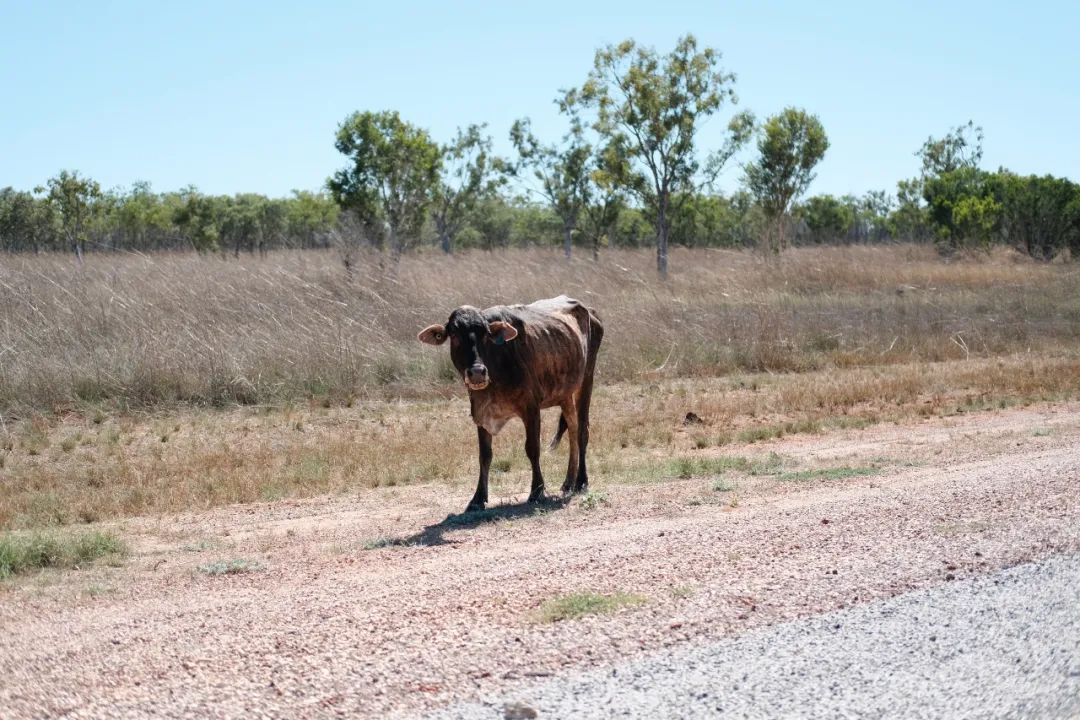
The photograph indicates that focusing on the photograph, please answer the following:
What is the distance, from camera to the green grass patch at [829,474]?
35.9ft

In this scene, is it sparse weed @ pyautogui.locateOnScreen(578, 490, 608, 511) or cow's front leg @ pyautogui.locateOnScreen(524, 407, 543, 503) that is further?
cow's front leg @ pyautogui.locateOnScreen(524, 407, 543, 503)

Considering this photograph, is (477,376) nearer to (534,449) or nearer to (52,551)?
(534,449)

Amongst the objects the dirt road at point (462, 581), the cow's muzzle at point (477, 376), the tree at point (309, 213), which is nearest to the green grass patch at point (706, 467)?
the dirt road at point (462, 581)

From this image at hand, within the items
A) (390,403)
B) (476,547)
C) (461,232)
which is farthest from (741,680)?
(461,232)

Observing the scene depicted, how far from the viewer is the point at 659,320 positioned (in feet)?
76.6

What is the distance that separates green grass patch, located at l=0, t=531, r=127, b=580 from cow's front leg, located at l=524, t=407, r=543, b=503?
3.48 m

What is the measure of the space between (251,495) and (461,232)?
55725 millimetres

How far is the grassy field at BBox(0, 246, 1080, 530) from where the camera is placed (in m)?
13.0

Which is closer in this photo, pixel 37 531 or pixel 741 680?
pixel 741 680

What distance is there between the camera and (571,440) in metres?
11.2

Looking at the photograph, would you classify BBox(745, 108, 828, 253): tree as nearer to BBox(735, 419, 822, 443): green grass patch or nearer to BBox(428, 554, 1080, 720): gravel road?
BBox(735, 419, 822, 443): green grass patch

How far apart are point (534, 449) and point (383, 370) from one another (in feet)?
29.6

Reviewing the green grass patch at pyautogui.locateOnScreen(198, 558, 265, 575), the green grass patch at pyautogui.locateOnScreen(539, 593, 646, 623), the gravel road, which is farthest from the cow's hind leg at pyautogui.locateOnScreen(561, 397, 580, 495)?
the gravel road

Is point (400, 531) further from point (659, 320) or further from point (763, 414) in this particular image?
point (659, 320)
